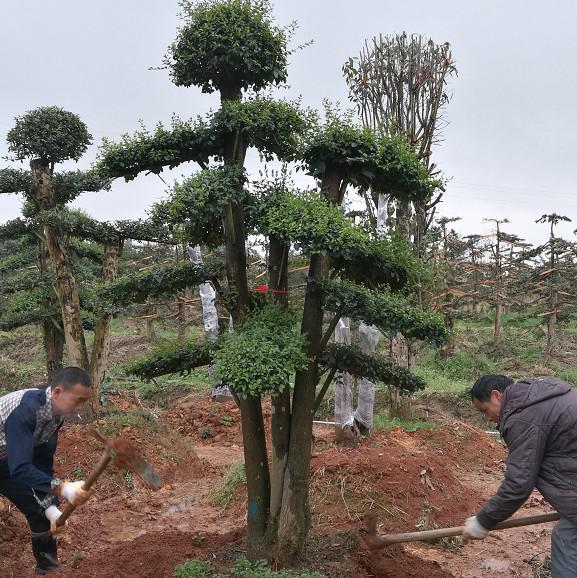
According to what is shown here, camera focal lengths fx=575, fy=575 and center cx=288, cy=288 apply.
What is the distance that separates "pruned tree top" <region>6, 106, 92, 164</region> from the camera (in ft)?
30.4

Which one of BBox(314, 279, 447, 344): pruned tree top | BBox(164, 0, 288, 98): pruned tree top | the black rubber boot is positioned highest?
BBox(164, 0, 288, 98): pruned tree top

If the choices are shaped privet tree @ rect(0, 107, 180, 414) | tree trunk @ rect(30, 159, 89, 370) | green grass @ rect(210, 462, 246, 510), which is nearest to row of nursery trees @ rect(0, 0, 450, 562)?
green grass @ rect(210, 462, 246, 510)

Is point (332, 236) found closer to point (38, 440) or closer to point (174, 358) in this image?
point (174, 358)

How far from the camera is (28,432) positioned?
3.94 meters

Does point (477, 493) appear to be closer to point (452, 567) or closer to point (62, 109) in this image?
point (452, 567)

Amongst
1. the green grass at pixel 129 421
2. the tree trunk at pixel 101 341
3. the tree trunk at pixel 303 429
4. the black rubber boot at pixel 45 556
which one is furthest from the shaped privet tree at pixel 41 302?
the tree trunk at pixel 303 429

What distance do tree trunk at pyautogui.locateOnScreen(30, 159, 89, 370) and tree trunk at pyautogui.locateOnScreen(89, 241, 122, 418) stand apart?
0.30m

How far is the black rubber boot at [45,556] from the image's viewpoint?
15.4 ft

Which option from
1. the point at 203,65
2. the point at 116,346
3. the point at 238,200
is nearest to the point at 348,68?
the point at 203,65

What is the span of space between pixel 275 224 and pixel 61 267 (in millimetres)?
6427

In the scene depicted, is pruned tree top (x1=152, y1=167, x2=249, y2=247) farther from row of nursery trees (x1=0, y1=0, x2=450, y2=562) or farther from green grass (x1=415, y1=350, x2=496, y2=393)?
green grass (x1=415, y1=350, x2=496, y2=393)

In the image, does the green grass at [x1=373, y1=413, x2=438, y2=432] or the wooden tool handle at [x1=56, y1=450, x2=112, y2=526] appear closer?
the wooden tool handle at [x1=56, y1=450, x2=112, y2=526]

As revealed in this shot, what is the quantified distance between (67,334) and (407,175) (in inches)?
275

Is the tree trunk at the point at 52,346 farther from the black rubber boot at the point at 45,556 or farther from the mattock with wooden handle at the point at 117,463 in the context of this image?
the mattock with wooden handle at the point at 117,463
